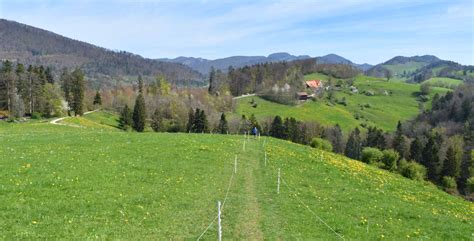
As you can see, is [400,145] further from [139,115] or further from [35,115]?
[35,115]

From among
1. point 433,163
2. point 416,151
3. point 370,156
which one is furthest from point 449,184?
point 370,156

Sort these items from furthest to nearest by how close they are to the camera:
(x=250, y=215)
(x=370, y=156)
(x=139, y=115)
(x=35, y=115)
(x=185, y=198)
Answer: (x=139, y=115) → (x=35, y=115) → (x=370, y=156) → (x=185, y=198) → (x=250, y=215)

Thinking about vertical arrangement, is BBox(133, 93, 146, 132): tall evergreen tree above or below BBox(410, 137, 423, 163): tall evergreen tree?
above

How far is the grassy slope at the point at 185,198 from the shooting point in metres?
17.9

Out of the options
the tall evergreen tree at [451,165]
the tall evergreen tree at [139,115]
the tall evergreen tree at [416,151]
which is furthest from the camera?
the tall evergreen tree at [416,151]

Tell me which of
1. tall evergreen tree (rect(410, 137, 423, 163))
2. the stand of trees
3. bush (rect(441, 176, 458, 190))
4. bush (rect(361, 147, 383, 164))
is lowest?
bush (rect(441, 176, 458, 190))

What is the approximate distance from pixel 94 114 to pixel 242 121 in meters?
54.0

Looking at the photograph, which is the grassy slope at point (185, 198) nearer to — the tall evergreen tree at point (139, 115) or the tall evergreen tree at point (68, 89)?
the tall evergreen tree at point (139, 115)

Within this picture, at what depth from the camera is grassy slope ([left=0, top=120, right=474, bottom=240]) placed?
1789cm

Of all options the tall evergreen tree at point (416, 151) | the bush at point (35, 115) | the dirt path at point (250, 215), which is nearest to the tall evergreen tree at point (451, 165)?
the tall evergreen tree at point (416, 151)

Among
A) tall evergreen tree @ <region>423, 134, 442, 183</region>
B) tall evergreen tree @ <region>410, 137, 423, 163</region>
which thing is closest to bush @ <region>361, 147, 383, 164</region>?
tall evergreen tree @ <region>423, 134, 442, 183</region>

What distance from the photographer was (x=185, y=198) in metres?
23.6

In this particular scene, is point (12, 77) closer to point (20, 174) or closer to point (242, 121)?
point (242, 121)

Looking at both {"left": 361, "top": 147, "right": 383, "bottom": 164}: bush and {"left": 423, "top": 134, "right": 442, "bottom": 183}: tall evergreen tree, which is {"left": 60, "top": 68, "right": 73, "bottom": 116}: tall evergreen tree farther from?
{"left": 423, "top": 134, "right": 442, "bottom": 183}: tall evergreen tree
